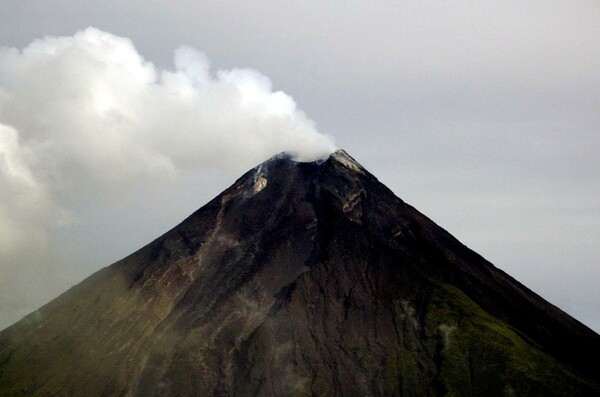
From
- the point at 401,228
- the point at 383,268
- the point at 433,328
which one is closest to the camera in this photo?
the point at 433,328

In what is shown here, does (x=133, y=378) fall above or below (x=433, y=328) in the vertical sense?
above

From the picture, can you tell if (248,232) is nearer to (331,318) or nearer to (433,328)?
(331,318)

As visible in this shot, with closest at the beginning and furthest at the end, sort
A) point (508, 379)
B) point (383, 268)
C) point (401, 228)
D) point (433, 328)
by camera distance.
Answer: point (508, 379), point (433, 328), point (383, 268), point (401, 228)

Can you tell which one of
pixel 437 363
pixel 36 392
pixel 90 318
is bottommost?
pixel 437 363

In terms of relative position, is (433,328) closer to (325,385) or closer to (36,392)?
(325,385)

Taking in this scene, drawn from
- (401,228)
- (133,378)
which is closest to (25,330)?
(133,378)

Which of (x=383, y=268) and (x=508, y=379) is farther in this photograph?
(x=383, y=268)
